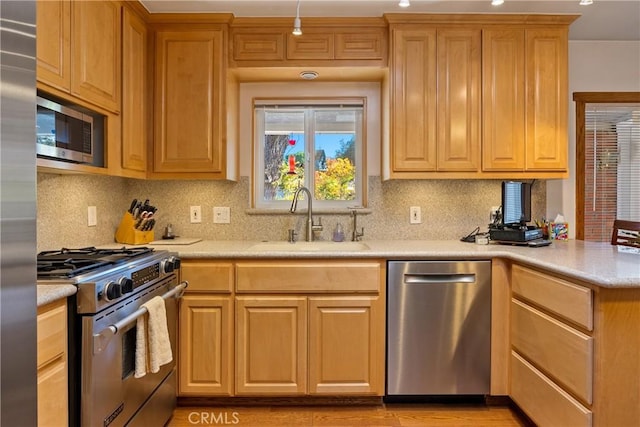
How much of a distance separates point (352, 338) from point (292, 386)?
440 mm

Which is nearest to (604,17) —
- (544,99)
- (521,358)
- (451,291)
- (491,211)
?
(544,99)

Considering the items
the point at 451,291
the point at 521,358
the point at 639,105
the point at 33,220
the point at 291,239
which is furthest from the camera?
the point at 639,105

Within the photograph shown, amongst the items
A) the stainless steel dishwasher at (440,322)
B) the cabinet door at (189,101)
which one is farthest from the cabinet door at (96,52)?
the stainless steel dishwasher at (440,322)

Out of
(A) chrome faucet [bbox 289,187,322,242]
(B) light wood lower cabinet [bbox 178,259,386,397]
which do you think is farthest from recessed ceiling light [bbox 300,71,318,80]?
(B) light wood lower cabinet [bbox 178,259,386,397]

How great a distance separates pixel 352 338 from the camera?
2.14 m

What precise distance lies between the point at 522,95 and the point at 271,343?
2.22m

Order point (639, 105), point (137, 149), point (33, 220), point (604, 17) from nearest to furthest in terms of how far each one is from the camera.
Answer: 1. point (33, 220)
2. point (137, 149)
3. point (604, 17)
4. point (639, 105)

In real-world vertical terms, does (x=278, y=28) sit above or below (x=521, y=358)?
above

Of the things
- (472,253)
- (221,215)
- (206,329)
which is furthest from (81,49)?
(472,253)

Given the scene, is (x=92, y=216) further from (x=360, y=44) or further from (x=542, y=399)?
(x=542, y=399)

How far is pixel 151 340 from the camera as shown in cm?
167

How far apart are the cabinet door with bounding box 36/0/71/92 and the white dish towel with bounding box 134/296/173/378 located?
1043 millimetres

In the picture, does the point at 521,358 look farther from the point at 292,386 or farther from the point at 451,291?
the point at 292,386

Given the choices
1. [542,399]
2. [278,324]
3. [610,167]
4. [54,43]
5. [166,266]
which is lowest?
[542,399]
